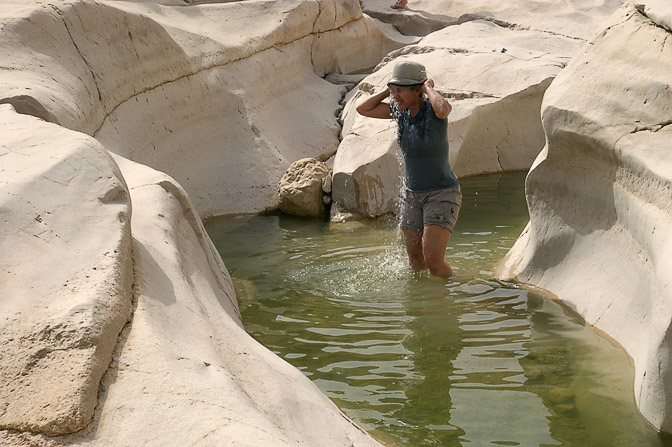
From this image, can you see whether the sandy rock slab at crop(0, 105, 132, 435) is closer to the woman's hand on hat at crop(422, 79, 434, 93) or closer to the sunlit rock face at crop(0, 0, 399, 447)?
the sunlit rock face at crop(0, 0, 399, 447)

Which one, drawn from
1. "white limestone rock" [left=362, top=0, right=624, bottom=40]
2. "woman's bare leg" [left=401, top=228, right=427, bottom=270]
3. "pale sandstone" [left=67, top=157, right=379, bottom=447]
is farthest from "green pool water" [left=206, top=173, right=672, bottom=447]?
"white limestone rock" [left=362, top=0, right=624, bottom=40]

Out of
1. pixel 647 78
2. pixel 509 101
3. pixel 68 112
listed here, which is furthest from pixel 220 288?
pixel 509 101

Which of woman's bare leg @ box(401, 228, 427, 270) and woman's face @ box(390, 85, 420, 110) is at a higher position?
woman's face @ box(390, 85, 420, 110)

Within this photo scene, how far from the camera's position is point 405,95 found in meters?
6.17

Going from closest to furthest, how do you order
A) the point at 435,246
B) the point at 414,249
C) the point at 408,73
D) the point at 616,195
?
the point at 616,195
the point at 408,73
the point at 435,246
the point at 414,249

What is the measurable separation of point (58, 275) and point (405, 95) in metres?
3.40

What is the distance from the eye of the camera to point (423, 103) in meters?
6.29

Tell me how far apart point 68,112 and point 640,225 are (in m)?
4.45

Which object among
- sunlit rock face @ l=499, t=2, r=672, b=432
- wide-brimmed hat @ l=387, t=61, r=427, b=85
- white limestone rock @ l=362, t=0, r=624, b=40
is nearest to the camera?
sunlit rock face @ l=499, t=2, r=672, b=432

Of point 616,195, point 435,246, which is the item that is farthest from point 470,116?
point 616,195

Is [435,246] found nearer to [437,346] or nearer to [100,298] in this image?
[437,346]

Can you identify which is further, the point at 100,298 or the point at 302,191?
the point at 302,191

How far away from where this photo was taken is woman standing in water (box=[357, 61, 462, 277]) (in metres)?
6.17

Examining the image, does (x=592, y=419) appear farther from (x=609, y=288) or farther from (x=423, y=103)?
(x=423, y=103)
